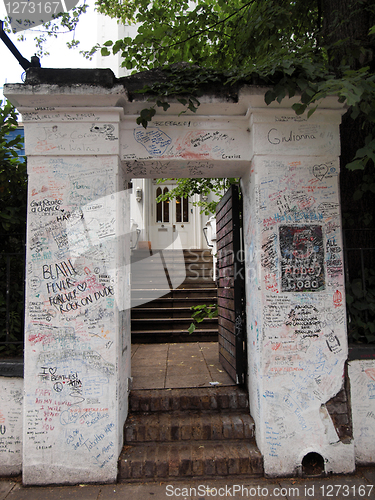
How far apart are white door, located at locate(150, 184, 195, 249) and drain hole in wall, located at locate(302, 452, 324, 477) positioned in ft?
26.3

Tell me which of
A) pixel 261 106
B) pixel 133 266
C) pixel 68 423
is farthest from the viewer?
pixel 133 266

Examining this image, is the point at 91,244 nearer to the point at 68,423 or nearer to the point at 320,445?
the point at 68,423

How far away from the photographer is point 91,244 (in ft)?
10.6

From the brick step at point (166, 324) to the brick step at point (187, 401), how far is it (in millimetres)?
3262

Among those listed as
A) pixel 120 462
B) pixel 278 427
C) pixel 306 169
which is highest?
pixel 306 169

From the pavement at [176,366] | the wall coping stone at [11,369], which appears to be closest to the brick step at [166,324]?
the pavement at [176,366]

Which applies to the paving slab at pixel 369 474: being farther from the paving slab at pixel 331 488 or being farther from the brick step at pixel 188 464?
the brick step at pixel 188 464

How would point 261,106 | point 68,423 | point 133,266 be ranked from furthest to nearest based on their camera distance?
point 133,266, point 261,106, point 68,423

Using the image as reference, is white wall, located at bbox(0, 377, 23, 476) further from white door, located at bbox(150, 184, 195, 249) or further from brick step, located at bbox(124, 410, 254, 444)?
white door, located at bbox(150, 184, 195, 249)

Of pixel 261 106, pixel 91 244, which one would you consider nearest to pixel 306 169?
pixel 261 106

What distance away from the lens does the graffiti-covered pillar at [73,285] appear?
3014 millimetres

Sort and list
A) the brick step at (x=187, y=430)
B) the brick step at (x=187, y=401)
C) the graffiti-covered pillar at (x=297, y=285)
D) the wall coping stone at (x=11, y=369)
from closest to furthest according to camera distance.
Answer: the graffiti-covered pillar at (x=297, y=285)
the wall coping stone at (x=11, y=369)
the brick step at (x=187, y=430)
the brick step at (x=187, y=401)

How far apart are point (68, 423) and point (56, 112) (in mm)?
2990

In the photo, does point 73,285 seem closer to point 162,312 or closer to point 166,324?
point 166,324
